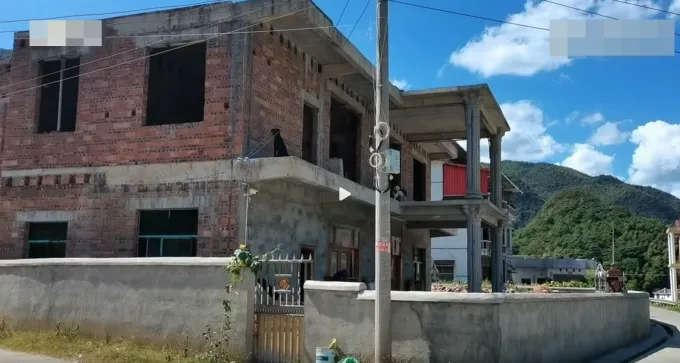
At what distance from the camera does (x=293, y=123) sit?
16484 millimetres

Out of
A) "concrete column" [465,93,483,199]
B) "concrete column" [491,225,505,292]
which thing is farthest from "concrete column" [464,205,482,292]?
"concrete column" [491,225,505,292]

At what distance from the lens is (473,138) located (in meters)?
21.0

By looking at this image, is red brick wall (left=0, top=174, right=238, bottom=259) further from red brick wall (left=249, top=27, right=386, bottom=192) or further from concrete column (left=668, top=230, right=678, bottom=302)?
concrete column (left=668, top=230, right=678, bottom=302)

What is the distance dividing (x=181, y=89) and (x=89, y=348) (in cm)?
629

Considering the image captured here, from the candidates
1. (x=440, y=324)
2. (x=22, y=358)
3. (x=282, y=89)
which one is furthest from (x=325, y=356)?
(x=282, y=89)

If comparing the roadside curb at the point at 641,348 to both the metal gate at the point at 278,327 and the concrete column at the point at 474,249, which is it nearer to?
the concrete column at the point at 474,249

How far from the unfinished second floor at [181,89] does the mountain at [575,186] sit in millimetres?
126043

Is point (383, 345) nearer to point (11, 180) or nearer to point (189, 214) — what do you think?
Result: point (189, 214)

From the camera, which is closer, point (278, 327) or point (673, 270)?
point (278, 327)

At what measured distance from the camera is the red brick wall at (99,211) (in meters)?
14.2

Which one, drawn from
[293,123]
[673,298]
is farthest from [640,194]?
[293,123]

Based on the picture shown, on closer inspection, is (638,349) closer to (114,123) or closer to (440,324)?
(440,324)

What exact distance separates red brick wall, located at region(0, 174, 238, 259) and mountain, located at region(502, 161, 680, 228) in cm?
12844

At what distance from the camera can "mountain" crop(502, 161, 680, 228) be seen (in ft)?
504
